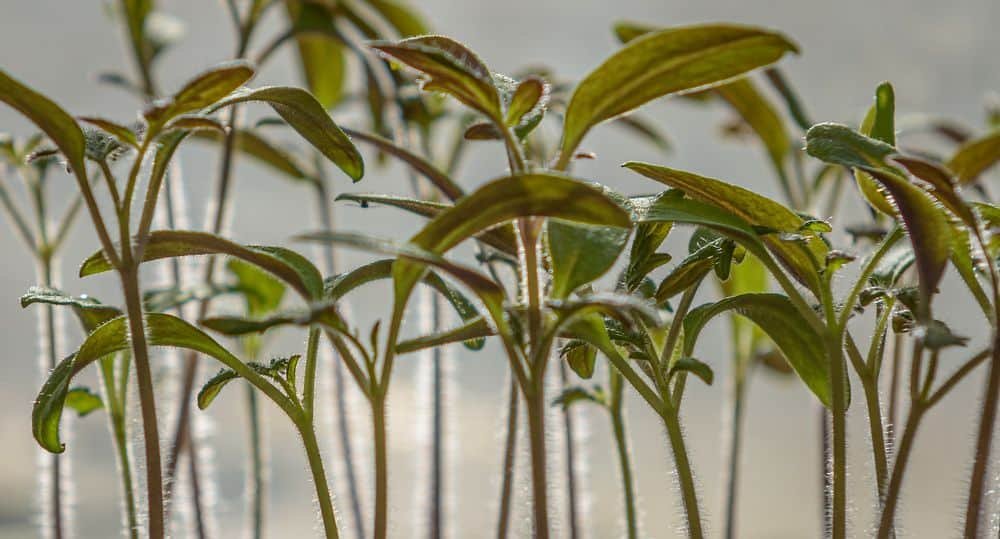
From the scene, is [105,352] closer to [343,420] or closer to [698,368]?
[698,368]

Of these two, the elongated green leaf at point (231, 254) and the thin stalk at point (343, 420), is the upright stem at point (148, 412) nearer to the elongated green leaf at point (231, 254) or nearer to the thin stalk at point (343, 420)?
the elongated green leaf at point (231, 254)

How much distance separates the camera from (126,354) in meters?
0.83

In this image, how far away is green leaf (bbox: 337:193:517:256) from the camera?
2.20 ft

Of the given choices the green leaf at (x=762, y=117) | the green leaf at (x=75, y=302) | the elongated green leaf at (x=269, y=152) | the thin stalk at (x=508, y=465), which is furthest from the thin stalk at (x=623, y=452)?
the elongated green leaf at (x=269, y=152)

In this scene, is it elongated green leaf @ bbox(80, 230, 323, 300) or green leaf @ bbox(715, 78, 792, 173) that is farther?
green leaf @ bbox(715, 78, 792, 173)

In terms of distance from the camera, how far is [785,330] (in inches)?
28.5

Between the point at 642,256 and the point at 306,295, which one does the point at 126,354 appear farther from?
the point at 642,256

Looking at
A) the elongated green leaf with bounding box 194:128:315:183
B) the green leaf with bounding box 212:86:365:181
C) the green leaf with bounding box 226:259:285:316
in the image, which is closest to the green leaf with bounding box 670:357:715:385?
the green leaf with bounding box 212:86:365:181

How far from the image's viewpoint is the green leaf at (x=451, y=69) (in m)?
0.54

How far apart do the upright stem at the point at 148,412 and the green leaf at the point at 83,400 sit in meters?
0.30

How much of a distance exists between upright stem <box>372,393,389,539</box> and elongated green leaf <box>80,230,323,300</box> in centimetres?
8

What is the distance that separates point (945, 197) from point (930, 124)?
1.12 m

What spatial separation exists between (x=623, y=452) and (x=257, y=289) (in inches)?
21.0

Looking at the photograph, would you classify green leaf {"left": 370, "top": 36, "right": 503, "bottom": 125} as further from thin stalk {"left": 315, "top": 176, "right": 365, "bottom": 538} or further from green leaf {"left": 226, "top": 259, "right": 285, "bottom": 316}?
thin stalk {"left": 315, "top": 176, "right": 365, "bottom": 538}
